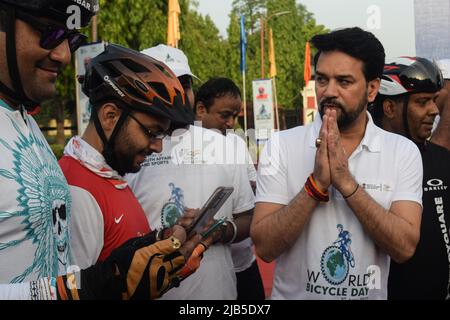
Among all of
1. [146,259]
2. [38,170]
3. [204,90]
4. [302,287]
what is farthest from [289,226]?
[204,90]

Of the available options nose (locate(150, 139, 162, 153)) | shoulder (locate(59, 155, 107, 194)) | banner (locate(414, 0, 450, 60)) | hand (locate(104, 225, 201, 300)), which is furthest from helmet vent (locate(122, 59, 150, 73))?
banner (locate(414, 0, 450, 60))

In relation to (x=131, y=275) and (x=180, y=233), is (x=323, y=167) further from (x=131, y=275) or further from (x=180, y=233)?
(x=131, y=275)

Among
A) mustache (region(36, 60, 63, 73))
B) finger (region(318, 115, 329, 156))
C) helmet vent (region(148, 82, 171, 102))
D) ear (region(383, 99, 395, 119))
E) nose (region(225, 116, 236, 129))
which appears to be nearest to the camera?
mustache (region(36, 60, 63, 73))

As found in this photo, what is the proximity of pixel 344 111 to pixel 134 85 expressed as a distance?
3.63ft

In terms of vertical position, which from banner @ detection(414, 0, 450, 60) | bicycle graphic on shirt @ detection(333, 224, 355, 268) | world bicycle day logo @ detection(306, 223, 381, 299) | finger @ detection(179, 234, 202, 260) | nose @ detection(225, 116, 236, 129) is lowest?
world bicycle day logo @ detection(306, 223, 381, 299)

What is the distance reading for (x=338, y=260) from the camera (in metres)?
2.64

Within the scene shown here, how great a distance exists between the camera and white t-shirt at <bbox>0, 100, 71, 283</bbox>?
1749 millimetres

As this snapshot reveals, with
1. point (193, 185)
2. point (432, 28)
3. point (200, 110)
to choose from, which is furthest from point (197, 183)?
point (432, 28)

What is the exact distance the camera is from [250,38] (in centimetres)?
5706

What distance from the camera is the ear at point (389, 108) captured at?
3.68 m

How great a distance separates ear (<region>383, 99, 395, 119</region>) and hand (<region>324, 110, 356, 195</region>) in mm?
1268

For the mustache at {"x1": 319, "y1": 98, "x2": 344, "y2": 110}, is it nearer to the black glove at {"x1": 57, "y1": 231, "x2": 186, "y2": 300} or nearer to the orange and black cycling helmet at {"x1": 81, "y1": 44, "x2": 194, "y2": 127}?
the orange and black cycling helmet at {"x1": 81, "y1": 44, "x2": 194, "y2": 127}
